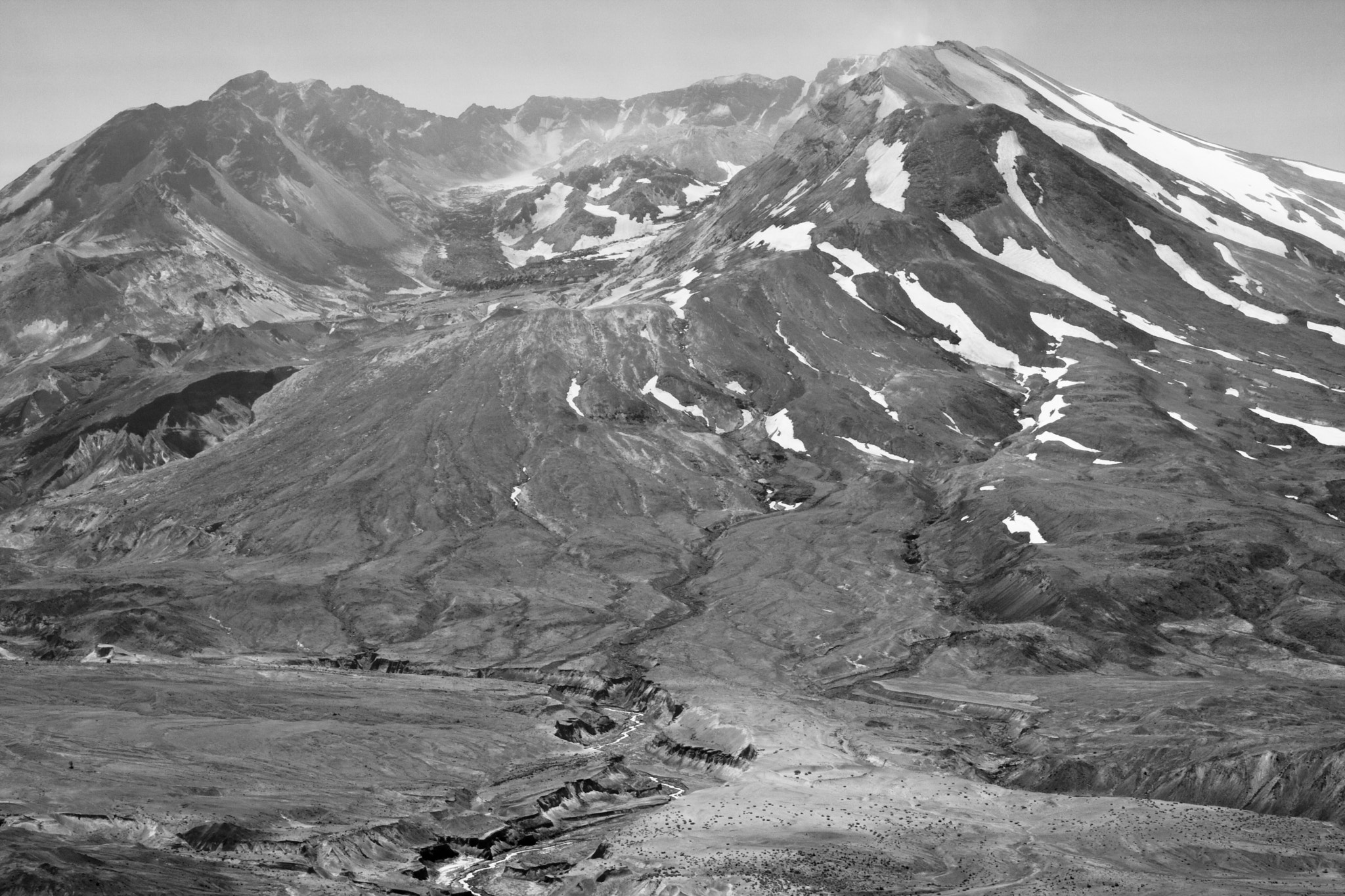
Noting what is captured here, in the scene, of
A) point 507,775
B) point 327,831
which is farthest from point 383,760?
point 327,831

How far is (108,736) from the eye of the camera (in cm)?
13588

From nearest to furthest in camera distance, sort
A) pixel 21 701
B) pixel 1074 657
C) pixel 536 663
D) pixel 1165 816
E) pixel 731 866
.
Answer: pixel 731 866
pixel 1165 816
pixel 21 701
pixel 1074 657
pixel 536 663

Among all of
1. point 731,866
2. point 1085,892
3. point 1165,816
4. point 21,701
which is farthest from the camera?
point 21,701

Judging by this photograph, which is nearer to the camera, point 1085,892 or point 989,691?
point 1085,892

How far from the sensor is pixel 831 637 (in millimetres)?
198250

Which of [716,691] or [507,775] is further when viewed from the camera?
[716,691]

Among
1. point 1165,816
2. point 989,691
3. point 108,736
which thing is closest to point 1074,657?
point 989,691

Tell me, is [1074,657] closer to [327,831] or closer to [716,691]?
[716,691]

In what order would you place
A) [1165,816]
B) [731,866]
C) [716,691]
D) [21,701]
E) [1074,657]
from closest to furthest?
[731,866] < [1165,816] < [21,701] < [716,691] < [1074,657]

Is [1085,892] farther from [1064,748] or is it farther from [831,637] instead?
[831,637]

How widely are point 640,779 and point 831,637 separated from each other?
2570 inches

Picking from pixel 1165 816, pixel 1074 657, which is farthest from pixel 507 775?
pixel 1074 657

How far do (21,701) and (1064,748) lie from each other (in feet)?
365

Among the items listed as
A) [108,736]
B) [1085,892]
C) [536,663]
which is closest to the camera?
[1085,892]
